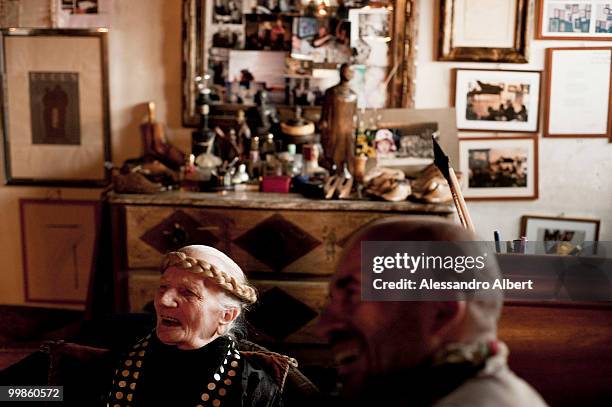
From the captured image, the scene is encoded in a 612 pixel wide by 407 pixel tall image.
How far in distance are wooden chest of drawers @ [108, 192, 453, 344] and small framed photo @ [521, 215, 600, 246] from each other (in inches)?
40.7

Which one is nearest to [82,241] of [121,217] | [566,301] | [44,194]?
[44,194]

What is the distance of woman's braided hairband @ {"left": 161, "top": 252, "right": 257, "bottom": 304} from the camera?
1809mm

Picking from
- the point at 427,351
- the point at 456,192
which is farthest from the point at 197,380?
the point at 427,351

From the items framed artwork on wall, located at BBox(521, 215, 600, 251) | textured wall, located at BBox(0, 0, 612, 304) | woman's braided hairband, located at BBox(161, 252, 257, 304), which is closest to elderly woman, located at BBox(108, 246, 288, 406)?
woman's braided hairband, located at BBox(161, 252, 257, 304)

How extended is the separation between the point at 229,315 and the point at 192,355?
0.49 ft

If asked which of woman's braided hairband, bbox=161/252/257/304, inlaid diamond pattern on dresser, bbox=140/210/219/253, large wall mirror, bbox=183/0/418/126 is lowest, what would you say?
inlaid diamond pattern on dresser, bbox=140/210/219/253

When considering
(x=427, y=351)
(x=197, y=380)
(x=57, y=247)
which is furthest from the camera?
(x=57, y=247)

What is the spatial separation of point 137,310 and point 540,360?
189 centimetres

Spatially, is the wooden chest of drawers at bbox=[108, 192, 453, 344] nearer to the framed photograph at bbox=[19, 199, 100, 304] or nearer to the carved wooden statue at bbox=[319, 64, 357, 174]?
the carved wooden statue at bbox=[319, 64, 357, 174]

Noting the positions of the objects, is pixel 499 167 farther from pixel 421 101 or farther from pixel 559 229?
pixel 421 101

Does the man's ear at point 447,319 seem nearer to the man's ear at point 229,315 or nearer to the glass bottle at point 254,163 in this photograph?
the man's ear at point 229,315

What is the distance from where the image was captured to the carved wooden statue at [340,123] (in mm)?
3340

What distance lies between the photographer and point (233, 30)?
3662 mm

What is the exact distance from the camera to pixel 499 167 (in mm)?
3812
